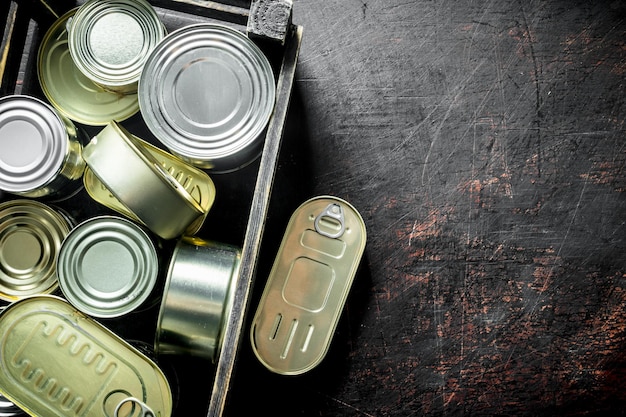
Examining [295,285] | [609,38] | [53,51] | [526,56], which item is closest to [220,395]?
[295,285]

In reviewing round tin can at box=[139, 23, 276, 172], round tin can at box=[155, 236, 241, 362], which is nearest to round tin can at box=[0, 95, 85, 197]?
round tin can at box=[139, 23, 276, 172]

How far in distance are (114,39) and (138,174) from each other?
0.50 meters

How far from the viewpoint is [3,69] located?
165 centimetres

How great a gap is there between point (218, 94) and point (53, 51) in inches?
25.3

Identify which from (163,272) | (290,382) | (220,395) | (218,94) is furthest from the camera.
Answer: (290,382)

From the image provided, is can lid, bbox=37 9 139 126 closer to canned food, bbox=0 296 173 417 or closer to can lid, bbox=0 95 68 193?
can lid, bbox=0 95 68 193

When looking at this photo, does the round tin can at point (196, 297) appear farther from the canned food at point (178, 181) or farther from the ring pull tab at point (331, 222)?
the ring pull tab at point (331, 222)

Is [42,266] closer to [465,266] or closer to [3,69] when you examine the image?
[3,69]

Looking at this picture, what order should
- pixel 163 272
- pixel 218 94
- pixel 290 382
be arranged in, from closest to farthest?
1. pixel 218 94
2. pixel 163 272
3. pixel 290 382

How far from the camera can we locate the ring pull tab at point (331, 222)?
5.93 feet

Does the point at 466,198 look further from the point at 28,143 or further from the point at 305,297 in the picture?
the point at 28,143

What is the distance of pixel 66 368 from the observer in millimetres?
1576

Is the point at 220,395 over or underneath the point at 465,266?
over

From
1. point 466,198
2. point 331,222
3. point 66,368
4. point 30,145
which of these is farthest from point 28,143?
point 466,198
